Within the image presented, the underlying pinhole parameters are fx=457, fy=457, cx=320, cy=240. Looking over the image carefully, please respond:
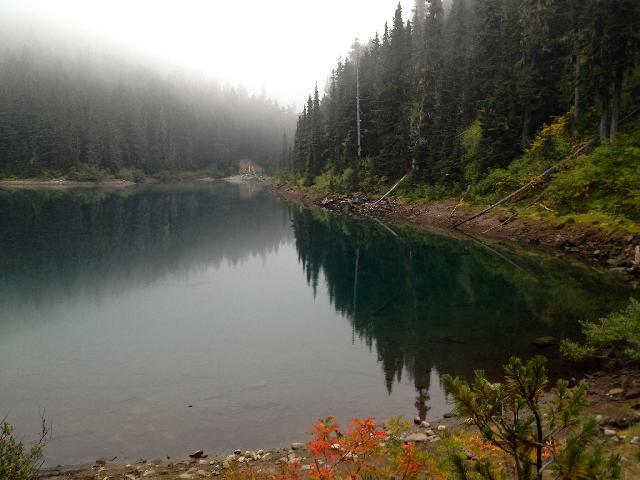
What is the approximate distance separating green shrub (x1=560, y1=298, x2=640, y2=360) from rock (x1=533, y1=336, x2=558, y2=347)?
1.23 m

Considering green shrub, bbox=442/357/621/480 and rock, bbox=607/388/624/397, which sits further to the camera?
rock, bbox=607/388/624/397

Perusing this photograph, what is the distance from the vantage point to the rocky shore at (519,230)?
1002 inches

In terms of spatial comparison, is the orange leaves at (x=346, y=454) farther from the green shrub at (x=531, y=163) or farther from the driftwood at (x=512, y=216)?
the green shrub at (x=531, y=163)

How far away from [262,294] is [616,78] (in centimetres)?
2879

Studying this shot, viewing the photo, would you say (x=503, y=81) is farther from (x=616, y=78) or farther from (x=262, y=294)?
(x=262, y=294)

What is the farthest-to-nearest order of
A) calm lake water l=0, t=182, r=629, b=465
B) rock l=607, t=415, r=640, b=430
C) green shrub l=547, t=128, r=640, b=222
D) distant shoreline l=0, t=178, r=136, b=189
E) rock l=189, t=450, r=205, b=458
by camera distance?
1. distant shoreline l=0, t=178, r=136, b=189
2. green shrub l=547, t=128, r=640, b=222
3. calm lake water l=0, t=182, r=629, b=465
4. rock l=189, t=450, r=205, b=458
5. rock l=607, t=415, r=640, b=430

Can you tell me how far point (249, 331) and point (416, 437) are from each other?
1008 centimetres

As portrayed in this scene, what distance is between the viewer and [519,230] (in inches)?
1390

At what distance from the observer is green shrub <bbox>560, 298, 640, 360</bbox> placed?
11.0 meters

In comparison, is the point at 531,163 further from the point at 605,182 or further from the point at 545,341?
the point at 545,341

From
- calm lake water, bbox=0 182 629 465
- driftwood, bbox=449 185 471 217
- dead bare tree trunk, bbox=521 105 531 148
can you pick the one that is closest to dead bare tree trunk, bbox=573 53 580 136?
dead bare tree trunk, bbox=521 105 531 148

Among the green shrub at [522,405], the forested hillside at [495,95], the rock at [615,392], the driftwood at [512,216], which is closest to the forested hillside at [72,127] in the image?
A: the forested hillside at [495,95]

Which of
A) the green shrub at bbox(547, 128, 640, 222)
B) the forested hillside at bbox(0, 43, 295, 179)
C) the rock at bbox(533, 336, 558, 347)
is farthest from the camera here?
the forested hillside at bbox(0, 43, 295, 179)

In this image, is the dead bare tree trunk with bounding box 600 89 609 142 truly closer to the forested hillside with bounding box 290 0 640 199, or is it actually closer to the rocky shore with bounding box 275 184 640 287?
the forested hillside with bounding box 290 0 640 199
